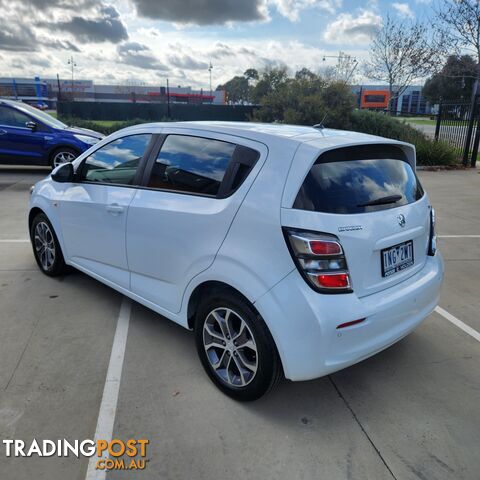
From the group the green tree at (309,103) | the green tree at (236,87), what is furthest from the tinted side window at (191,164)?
the green tree at (236,87)

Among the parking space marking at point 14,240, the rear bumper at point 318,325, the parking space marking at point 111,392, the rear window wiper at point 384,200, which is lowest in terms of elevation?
the parking space marking at point 14,240

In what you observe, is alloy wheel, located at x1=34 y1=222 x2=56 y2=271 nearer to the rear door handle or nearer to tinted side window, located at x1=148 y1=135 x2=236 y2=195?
the rear door handle

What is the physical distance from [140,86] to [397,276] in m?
59.1

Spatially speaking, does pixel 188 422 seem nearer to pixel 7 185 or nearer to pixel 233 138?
pixel 233 138

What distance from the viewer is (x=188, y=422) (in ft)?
8.30

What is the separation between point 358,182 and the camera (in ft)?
8.52

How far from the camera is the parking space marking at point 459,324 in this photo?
11.9 ft

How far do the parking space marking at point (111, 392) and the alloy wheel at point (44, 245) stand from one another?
121cm

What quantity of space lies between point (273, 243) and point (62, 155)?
9032 millimetres

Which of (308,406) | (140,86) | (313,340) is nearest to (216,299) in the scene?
(313,340)

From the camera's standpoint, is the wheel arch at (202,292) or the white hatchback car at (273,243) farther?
the wheel arch at (202,292)

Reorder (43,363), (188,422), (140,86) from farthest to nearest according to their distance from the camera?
(140,86) → (43,363) → (188,422)

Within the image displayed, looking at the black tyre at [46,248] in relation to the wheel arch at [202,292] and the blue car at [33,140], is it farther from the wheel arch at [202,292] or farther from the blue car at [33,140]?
the blue car at [33,140]

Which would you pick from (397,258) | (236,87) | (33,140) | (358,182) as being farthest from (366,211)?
(236,87)
